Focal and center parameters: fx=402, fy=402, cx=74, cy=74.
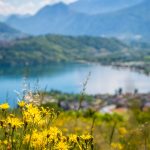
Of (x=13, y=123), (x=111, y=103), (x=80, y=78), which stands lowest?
(x=111, y=103)

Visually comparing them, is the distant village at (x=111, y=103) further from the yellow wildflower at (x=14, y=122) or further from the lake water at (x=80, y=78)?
the yellow wildflower at (x=14, y=122)

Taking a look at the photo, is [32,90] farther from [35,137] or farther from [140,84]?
[140,84]

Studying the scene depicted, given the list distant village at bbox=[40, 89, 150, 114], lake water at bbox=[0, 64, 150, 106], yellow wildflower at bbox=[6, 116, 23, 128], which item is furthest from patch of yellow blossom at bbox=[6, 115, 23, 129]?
lake water at bbox=[0, 64, 150, 106]

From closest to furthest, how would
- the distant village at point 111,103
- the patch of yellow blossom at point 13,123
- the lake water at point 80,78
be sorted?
the patch of yellow blossom at point 13,123
the distant village at point 111,103
the lake water at point 80,78

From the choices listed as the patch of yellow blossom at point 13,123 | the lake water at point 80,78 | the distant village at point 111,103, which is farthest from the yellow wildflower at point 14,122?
the lake water at point 80,78

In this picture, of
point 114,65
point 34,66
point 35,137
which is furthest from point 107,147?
point 114,65

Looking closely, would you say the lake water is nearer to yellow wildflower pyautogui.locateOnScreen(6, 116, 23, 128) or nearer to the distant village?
the distant village

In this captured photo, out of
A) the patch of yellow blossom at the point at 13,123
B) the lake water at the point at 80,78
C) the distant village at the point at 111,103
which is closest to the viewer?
the patch of yellow blossom at the point at 13,123

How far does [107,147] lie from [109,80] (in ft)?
463

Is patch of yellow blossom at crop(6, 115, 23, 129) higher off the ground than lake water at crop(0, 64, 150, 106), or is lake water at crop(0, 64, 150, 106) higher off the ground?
patch of yellow blossom at crop(6, 115, 23, 129)

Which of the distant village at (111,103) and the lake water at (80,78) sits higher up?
the distant village at (111,103)

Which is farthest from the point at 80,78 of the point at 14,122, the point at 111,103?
the point at 14,122

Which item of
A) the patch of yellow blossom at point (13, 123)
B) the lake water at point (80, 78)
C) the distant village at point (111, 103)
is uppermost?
the patch of yellow blossom at point (13, 123)

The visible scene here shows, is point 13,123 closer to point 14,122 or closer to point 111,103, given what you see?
point 14,122
